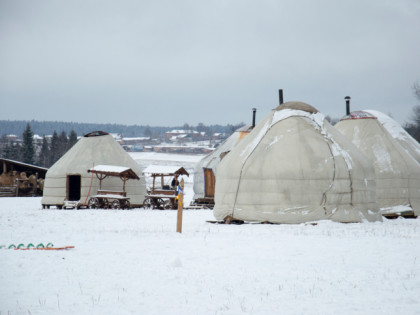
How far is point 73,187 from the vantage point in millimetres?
31547

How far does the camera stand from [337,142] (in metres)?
16.3

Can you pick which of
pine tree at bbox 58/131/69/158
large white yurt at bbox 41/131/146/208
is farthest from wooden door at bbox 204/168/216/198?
pine tree at bbox 58/131/69/158

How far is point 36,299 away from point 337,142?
12541 millimetres

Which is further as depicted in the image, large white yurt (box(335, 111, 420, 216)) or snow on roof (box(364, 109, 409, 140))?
snow on roof (box(364, 109, 409, 140))

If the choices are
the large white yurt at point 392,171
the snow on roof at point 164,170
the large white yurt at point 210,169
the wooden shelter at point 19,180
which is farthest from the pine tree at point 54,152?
the large white yurt at point 392,171

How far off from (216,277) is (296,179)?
8959mm

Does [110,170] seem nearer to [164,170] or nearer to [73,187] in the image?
[164,170]

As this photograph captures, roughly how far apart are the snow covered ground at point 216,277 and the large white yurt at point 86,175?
18.4 meters

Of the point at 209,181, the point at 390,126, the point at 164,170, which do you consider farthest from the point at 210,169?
the point at 390,126

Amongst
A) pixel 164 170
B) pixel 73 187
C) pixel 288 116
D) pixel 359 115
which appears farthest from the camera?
pixel 73 187

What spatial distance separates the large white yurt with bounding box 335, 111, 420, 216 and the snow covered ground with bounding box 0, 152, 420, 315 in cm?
998

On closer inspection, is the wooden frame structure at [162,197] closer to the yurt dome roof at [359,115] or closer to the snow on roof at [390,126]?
the yurt dome roof at [359,115]

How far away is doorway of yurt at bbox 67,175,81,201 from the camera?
28781 mm

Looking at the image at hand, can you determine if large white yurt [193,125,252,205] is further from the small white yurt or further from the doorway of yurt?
the small white yurt
